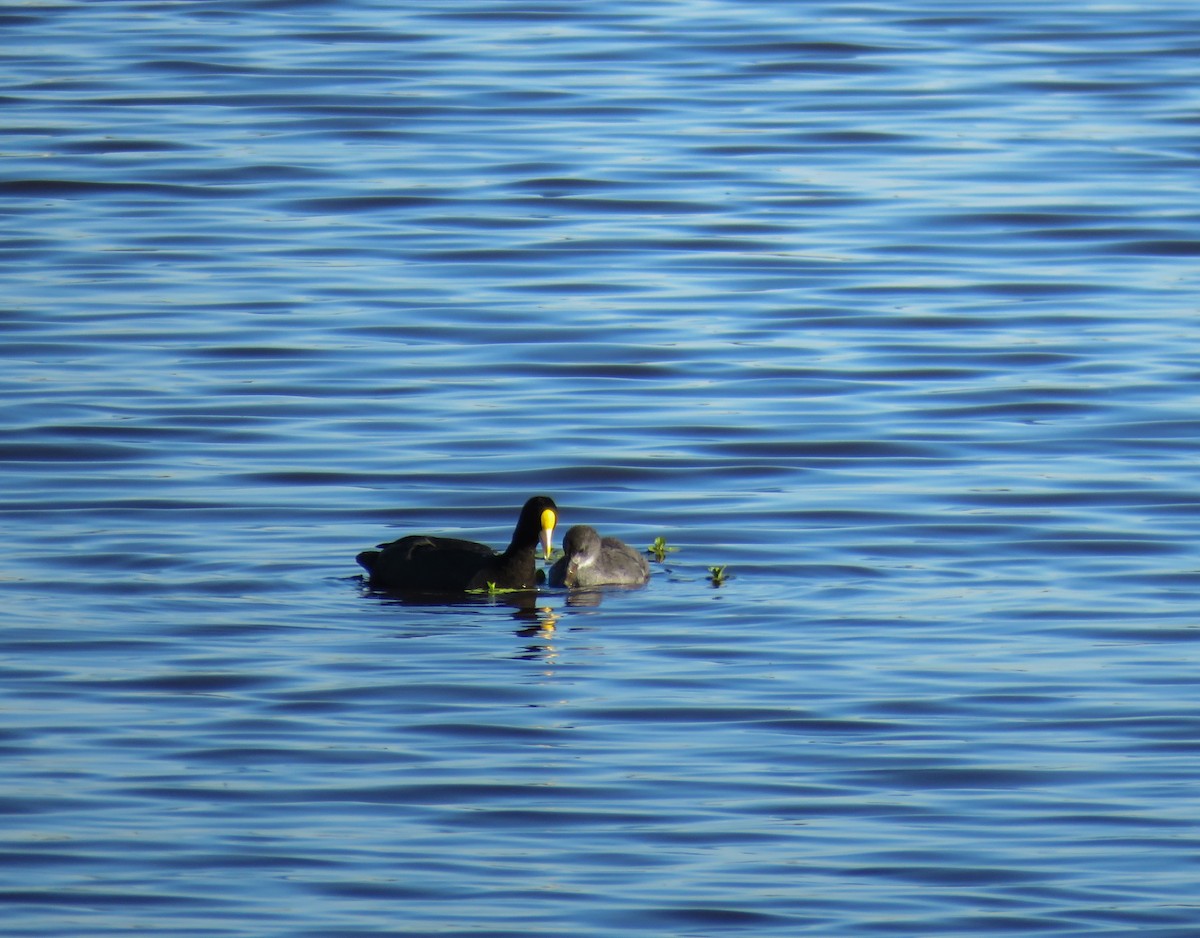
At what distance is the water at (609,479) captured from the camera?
27.4ft

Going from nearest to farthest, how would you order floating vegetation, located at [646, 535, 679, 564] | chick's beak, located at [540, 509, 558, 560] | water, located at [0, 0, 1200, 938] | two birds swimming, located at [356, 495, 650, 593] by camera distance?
water, located at [0, 0, 1200, 938] → two birds swimming, located at [356, 495, 650, 593] → chick's beak, located at [540, 509, 558, 560] → floating vegetation, located at [646, 535, 679, 564]

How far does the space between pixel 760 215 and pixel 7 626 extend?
34.2ft

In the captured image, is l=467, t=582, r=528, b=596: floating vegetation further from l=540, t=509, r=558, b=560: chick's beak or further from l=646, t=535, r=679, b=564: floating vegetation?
l=646, t=535, r=679, b=564: floating vegetation

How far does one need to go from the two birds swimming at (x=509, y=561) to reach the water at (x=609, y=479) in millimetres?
142

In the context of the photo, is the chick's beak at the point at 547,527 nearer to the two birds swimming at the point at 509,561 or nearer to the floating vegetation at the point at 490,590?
the two birds swimming at the point at 509,561

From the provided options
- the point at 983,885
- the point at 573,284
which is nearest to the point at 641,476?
the point at 573,284

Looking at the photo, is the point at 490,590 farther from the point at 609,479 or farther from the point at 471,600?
the point at 609,479

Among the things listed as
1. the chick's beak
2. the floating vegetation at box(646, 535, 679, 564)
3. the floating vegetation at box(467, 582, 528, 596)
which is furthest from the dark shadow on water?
the floating vegetation at box(646, 535, 679, 564)

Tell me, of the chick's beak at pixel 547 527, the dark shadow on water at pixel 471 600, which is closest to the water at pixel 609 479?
the dark shadow on water at pixel 471 600

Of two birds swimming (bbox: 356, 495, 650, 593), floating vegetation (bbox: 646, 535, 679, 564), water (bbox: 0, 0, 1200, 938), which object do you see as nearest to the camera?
water (bbox: 0, 0, 1200, 938)

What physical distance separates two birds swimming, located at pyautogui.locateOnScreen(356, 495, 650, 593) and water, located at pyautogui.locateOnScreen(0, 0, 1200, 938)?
14 centimetres

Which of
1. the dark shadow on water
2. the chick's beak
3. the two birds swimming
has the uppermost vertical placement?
the chick's beak

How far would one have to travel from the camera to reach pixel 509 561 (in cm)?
1191

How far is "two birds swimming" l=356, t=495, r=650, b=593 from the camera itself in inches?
456
